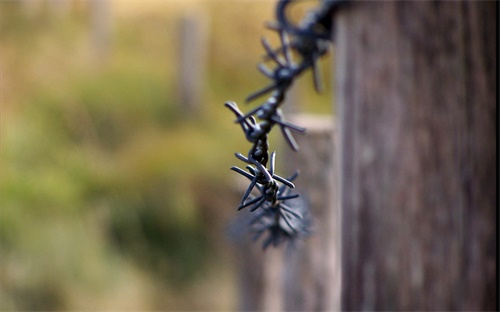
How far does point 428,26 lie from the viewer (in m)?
0.48

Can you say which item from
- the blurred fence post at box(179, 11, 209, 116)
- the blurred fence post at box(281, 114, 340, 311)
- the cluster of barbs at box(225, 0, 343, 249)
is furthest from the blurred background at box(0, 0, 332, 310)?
the cluster of barbs at box(225, 0, 343, 249)

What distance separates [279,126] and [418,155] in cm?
13

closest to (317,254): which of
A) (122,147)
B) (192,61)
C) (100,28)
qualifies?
(122,147)

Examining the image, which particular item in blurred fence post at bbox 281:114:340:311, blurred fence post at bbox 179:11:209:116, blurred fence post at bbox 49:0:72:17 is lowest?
blurred fence post at bbox 281:114:340:311

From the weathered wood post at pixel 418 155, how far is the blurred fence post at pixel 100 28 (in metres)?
3.56

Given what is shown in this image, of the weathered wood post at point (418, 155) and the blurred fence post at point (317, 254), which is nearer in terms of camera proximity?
the weathered wood post at point (418, 155)

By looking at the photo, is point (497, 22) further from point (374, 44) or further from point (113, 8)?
point (113, 8)

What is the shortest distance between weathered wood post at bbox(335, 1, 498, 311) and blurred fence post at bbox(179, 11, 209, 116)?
11.2ft

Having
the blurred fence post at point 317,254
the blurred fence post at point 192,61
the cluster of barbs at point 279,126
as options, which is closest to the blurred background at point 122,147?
the blurred fence post at point 192,61

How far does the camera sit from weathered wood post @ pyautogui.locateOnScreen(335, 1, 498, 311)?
0.46 meters

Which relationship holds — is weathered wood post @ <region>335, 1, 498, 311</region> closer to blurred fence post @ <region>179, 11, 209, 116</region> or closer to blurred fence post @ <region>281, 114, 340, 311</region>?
blurred fence post @ <region>281, 114, 340, 311</region>

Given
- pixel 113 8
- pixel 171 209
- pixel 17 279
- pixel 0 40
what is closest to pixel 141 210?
pixel 171 209

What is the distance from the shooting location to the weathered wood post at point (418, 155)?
464 millimetres

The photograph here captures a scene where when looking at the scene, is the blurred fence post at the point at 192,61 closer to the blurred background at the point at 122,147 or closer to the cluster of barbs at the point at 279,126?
the blurred background at the point at 122,147
